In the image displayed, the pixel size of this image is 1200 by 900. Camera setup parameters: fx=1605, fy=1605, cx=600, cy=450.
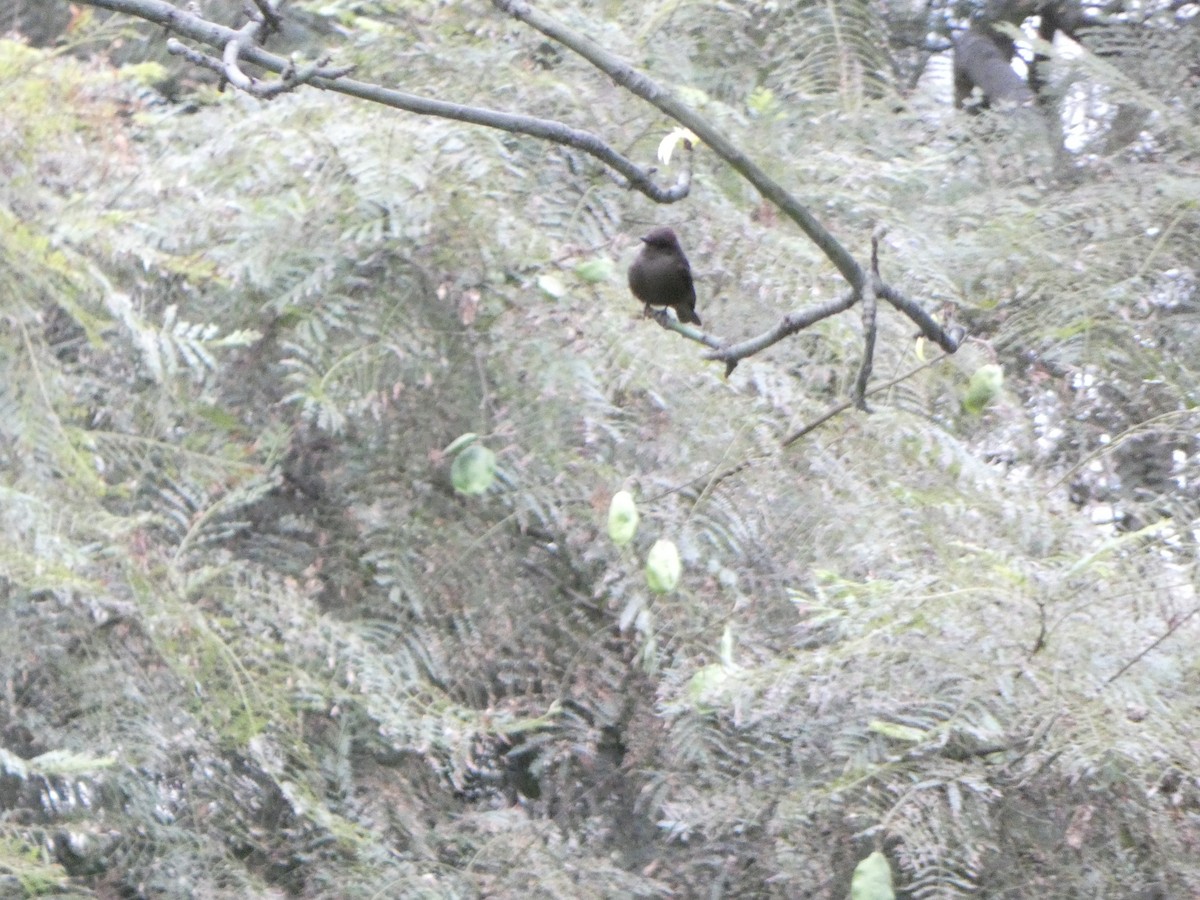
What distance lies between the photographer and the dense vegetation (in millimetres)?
2066

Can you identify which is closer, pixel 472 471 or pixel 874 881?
pixel 874 881

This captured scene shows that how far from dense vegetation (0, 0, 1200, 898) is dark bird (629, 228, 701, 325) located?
0.07m

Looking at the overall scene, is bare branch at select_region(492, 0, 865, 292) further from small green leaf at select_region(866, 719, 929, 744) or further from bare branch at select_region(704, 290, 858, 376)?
small green leaf at select_region(866, 719, 929, 744)

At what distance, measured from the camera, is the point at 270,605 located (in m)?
2.38

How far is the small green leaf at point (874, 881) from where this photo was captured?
74.9 inches

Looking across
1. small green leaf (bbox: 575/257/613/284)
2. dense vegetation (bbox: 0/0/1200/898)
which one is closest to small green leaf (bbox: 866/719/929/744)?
dense vegetation (bbox: 0/0/1200/898)

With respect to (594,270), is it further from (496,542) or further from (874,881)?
(874,881)

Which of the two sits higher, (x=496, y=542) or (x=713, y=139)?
(x=713, y=139)

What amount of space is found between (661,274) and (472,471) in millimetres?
364

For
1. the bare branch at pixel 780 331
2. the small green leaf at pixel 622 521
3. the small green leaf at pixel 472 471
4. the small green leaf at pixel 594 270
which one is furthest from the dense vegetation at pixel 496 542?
the bare branch at pixel 780 331

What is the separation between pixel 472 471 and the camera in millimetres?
2148

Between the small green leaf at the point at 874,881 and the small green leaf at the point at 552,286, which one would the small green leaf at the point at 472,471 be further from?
the small green leaf at the point at 874,881

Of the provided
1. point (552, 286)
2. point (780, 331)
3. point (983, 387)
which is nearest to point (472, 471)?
point (552, 286)

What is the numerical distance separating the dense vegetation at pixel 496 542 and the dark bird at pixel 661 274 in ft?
0.24
